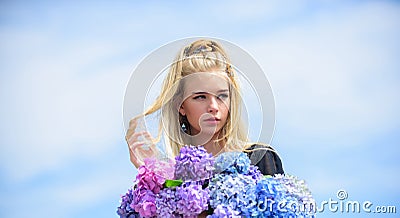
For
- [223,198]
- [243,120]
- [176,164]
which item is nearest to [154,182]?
[176,164]

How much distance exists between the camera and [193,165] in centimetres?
212

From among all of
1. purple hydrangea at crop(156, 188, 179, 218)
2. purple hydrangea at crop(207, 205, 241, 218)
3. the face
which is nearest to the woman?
the face

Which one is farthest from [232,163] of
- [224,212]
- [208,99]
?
[208,99]

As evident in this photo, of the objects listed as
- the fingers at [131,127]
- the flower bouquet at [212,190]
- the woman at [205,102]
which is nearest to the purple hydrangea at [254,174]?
the flower bouquet at [212,190]

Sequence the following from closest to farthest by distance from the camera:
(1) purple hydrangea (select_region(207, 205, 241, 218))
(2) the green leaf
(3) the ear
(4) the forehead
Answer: (1) purple hydrangea (select_region(207, 205, 241, 218)) → (2) the green leaf → (4) the forehead → (3) the ear

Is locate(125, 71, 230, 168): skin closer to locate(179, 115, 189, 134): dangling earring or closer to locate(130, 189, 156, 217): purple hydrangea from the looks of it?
locate(179, 115, 189, 134): dangling earring

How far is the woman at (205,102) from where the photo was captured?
7.69 feet

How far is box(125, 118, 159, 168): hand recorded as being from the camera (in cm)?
221

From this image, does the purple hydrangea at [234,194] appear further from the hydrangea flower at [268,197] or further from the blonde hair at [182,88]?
the blonde hair at [182,88]

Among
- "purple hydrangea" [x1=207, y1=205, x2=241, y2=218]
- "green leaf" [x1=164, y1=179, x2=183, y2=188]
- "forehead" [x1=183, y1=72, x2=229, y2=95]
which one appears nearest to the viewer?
"purple hydrangea" [x1=207, y1=205, x2=241, y2=218]

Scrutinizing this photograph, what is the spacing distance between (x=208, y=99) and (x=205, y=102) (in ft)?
0.06

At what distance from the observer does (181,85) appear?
2.40 m

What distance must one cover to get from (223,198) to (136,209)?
319 mm

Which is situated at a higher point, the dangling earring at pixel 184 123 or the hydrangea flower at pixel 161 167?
the dangling earring at pixel 184 123
